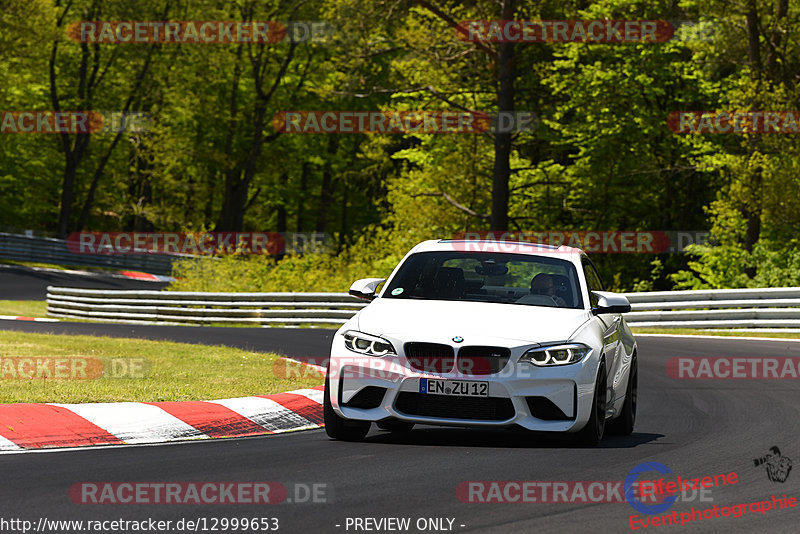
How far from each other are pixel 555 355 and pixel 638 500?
2004 mm

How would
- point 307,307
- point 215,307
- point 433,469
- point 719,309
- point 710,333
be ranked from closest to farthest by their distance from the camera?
point 433,469 < point 710,333 < point 719,309 < point 307,307 < point 215,307

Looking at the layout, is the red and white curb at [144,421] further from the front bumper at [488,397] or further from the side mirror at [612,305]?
the side mirror at [612,305]

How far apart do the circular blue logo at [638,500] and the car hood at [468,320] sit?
1167mm

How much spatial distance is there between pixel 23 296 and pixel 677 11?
78.6 feet

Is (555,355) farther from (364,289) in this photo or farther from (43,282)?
(43,282)

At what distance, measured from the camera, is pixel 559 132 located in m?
39.2

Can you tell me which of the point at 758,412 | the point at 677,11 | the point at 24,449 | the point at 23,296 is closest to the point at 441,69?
the point at 677,11


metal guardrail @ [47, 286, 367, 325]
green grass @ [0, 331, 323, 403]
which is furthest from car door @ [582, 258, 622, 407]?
metal guardrail @ [47, 286, 367, 325]

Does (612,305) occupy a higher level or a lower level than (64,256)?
higher

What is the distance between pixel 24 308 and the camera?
33.8 metres

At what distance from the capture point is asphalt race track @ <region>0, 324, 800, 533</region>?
243 inches

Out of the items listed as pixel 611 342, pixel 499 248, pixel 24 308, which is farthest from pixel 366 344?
pixel 24 308

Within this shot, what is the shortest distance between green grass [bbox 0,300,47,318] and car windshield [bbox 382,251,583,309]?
76.1 ft

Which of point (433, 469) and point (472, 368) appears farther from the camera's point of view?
point (472, 368)
